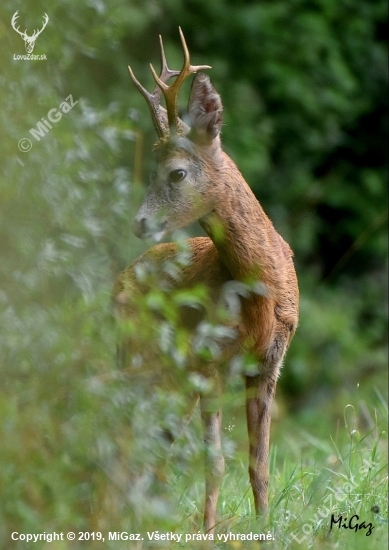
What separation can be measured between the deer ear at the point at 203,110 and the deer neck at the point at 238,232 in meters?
0.19

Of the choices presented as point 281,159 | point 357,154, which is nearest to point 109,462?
point 281,159

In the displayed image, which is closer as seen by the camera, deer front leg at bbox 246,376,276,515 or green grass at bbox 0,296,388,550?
green grass at bbox 0,296,388,550

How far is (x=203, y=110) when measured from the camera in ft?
16.1

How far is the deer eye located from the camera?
4.88 metres

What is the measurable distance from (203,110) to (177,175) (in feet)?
1.07

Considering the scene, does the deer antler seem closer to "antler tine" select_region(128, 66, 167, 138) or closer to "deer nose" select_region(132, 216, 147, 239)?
"antler tine" select_region(128, 66, 167, 138)

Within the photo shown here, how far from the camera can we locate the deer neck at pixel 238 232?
4.80 meters

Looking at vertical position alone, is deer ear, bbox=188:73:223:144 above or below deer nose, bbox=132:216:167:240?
above
